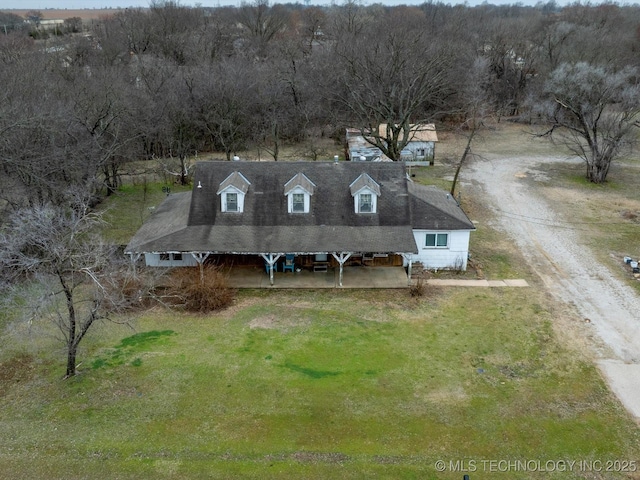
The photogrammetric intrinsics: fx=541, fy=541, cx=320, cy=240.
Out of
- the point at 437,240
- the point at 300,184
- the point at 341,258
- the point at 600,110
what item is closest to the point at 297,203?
the point at 300,184

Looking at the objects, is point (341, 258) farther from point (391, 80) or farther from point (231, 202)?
point (391, 80)

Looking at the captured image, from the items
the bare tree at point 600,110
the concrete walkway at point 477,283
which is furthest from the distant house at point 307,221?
the bare tree at point 600,110

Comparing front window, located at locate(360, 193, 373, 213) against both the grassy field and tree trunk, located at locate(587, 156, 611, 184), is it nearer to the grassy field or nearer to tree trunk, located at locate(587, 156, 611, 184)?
the grassy field

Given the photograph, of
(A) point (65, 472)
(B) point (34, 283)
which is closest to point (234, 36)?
(B) point (34, 283)

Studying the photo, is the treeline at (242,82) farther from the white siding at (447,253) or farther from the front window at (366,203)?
the white siding at (447,253)

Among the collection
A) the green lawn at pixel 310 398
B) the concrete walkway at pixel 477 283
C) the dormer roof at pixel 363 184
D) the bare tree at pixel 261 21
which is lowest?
the green lawn at pixel 310 398
